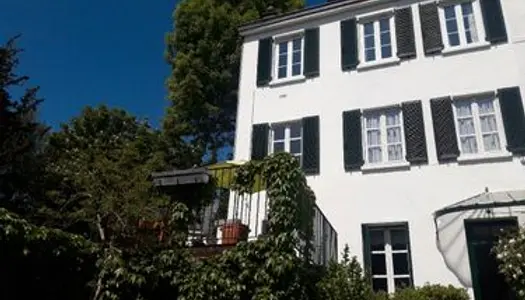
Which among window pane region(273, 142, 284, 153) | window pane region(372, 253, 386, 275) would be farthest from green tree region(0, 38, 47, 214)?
window pane region(372, 253, 386, 275)

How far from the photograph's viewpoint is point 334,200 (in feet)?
42.7

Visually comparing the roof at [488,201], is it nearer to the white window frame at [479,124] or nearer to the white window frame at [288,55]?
the white window frame at [479,124]

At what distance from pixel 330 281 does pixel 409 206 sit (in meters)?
4.86

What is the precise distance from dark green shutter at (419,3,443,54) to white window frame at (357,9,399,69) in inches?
37.1

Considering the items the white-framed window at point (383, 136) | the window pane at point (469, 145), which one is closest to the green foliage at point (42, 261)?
the white-framed window at point (383, 136)

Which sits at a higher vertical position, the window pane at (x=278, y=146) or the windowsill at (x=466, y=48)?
the windowsill at (x=466, y=48)

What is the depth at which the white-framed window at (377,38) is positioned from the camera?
14.6 metres

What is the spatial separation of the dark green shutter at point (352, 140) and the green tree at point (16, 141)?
33.2ft

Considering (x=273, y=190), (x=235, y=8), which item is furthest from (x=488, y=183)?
(x=235, y=8)

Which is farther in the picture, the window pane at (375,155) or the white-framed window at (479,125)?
the window pane at (375,155)

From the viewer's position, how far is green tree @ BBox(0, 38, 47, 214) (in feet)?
45.1

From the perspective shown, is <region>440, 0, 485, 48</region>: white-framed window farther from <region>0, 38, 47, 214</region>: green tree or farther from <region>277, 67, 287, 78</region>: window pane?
<region>0, 38, 47, 214</region>: green tree

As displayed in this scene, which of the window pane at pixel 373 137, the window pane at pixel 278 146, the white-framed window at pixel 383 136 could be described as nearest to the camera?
the white-framed window at pixel 383 136

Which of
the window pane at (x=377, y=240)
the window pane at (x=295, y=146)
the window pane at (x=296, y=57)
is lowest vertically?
the window pane at (x=377, y=240)
